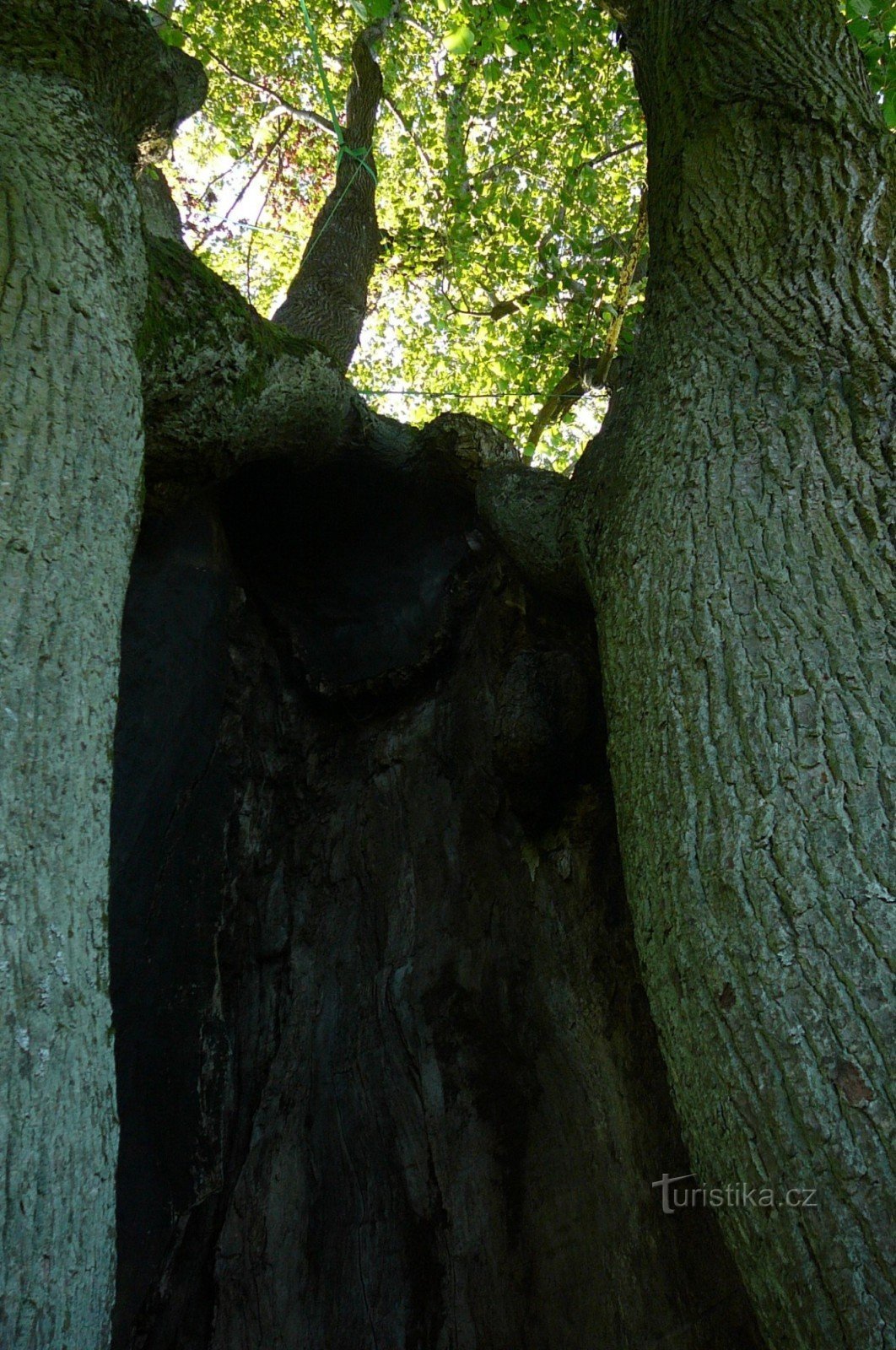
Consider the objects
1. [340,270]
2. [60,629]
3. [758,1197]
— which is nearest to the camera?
[758,1197]

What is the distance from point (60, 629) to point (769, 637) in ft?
4.51

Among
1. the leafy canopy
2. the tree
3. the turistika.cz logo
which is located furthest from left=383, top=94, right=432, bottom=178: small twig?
the turistika.cz logo

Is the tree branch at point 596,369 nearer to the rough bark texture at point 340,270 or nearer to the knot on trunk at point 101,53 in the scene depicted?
the rough bark texture at point 340,270

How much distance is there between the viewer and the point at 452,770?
3.14 meters

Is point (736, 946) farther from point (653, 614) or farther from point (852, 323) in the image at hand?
point (852, 323)

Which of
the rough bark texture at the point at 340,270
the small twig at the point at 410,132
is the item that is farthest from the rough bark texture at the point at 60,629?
the small twig at the point at 410,132

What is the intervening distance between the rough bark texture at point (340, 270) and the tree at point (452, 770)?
7.91 feet

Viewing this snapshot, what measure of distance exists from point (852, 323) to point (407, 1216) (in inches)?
99.5

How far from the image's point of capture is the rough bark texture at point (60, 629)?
1437mm

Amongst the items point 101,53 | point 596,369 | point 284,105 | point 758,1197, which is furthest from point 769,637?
point 284,105

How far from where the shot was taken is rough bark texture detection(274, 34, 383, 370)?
5695mm

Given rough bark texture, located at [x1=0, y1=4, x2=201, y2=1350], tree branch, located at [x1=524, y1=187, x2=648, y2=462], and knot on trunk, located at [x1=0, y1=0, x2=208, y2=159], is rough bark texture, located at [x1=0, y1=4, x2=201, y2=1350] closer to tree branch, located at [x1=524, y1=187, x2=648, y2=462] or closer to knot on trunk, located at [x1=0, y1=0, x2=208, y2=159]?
knot on trunk, located at [x1=0, y1=0, x2=208, y2=159]

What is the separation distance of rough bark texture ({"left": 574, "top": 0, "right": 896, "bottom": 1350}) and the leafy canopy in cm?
316

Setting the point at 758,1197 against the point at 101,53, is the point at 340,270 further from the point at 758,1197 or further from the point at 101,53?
the point at 758,1197
